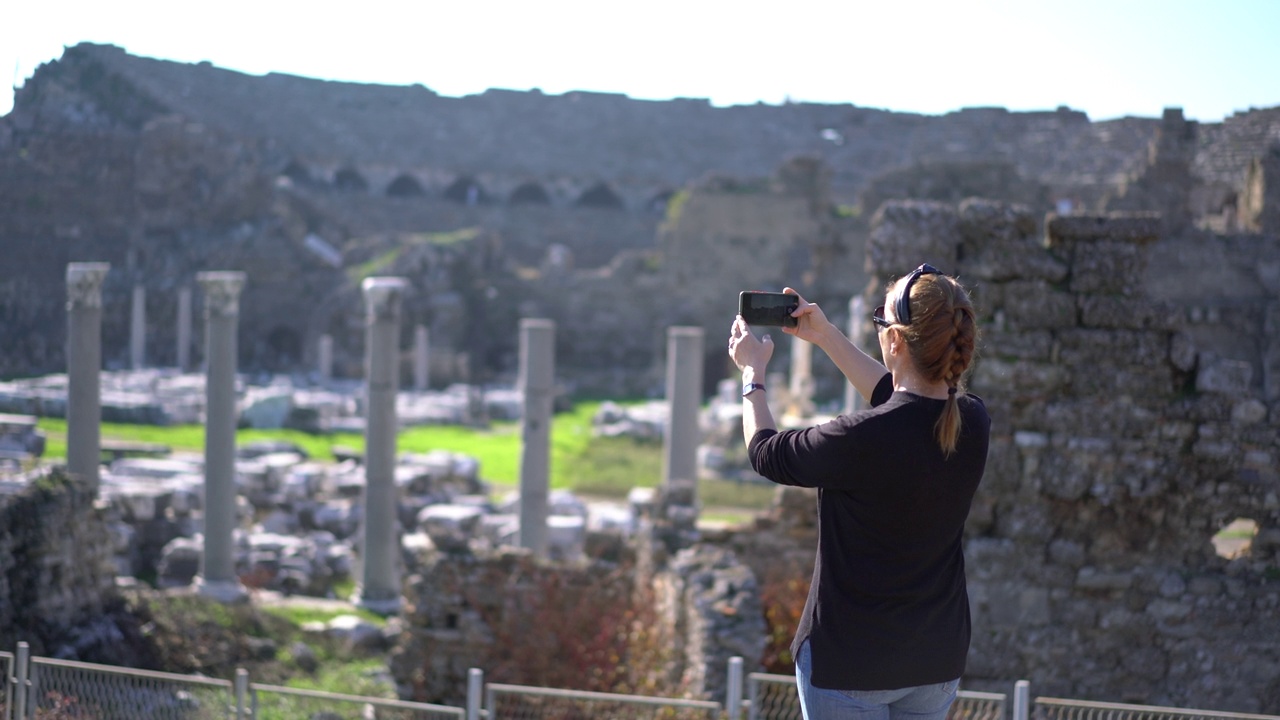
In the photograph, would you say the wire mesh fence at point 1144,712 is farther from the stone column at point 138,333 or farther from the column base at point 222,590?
the stone column at point 138,333

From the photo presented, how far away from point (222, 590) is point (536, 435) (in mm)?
3725

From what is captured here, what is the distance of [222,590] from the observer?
13.2 m

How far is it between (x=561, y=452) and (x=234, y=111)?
3966 centimetres

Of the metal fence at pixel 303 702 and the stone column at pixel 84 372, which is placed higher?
the stone column at pixel 84 372

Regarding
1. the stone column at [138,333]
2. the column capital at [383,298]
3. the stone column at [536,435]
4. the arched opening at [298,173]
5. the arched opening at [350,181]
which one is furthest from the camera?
the arched opening at [350,181]

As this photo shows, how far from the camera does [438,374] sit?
121 ft

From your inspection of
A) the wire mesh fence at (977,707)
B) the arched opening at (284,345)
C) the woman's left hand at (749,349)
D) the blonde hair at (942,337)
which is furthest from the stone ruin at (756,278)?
the blonde hair at (942,337)

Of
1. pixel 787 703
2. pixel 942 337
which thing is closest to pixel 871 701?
pixel 942 337

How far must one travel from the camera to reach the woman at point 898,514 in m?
3.18

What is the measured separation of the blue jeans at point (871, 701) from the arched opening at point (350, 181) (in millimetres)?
57275

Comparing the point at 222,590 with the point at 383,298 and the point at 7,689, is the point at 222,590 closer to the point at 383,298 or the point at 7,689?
the point at 383,298

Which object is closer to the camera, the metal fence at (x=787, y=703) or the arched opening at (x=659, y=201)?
the metal fence at (x=787, y=703)

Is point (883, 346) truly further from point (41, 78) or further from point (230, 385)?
point (41, 78)

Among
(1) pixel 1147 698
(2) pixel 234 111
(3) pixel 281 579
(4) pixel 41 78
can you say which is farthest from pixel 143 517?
(2) pixel 234 111
